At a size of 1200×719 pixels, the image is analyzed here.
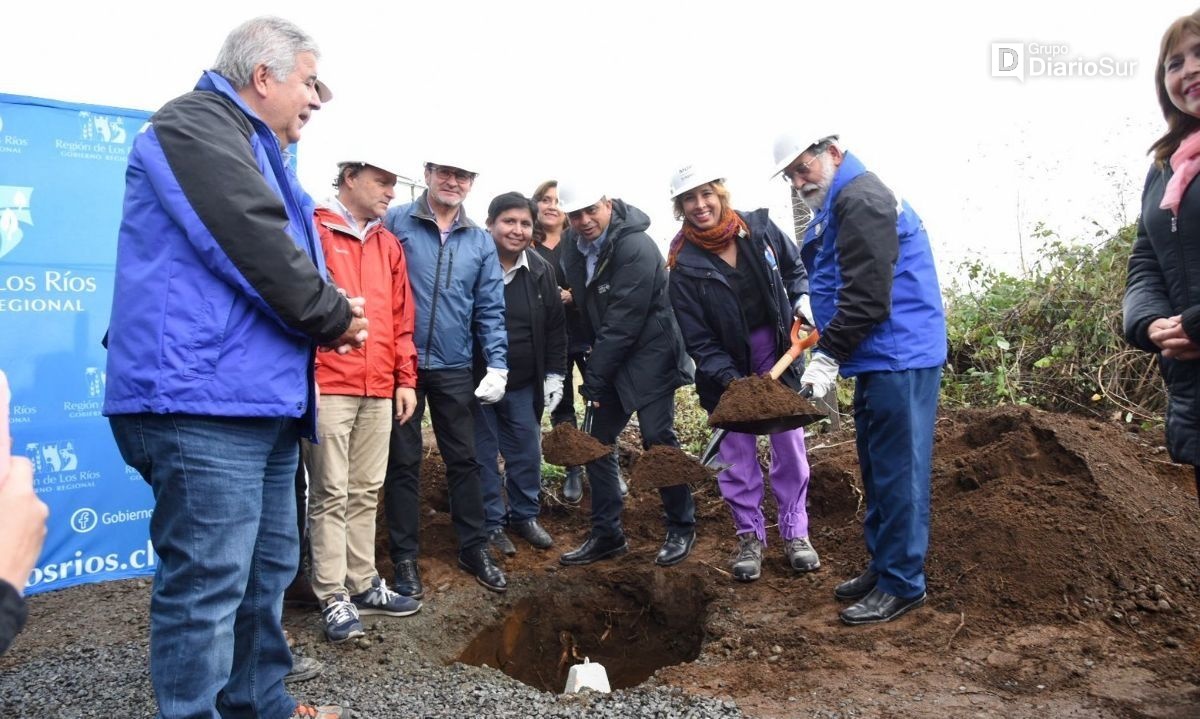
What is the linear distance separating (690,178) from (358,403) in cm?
210

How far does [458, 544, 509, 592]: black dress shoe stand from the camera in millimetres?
4652

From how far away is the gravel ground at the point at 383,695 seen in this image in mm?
3113

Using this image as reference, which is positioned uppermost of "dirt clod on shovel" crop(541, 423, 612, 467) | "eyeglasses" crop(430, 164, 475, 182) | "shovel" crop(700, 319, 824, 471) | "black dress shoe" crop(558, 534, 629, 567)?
"eyeglasses" crop(430, 164, 475, 182)

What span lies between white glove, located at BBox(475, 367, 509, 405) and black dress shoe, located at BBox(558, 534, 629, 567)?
1.14 m

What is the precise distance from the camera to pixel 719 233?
4.45 meters

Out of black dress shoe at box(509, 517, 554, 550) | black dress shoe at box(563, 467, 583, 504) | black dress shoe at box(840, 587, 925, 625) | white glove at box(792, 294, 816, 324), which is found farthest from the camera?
black dress shoe at box(563, 467, 583, 504)

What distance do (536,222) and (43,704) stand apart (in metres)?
4.28

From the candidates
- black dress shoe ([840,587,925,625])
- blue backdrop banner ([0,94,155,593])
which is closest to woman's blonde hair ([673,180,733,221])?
black dress shoe ([840,587,925,625])

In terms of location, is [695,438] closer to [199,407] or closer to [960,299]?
[960,299]

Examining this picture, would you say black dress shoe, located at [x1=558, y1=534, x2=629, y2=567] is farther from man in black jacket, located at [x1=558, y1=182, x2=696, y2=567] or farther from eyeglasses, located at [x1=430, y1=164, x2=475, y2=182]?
eyeglasses, located at [x1=430, y1=164, x2=475, y2=182]

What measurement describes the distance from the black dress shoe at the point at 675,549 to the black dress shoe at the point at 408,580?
1.42 meters

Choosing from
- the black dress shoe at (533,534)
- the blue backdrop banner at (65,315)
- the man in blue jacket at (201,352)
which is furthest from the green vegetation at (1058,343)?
the blue backdrop banner at (65,315)

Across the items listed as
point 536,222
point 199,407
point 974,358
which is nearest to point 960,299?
point 974,358

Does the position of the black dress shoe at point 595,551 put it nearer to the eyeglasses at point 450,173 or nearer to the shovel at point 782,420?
the shovel at point 782,420
